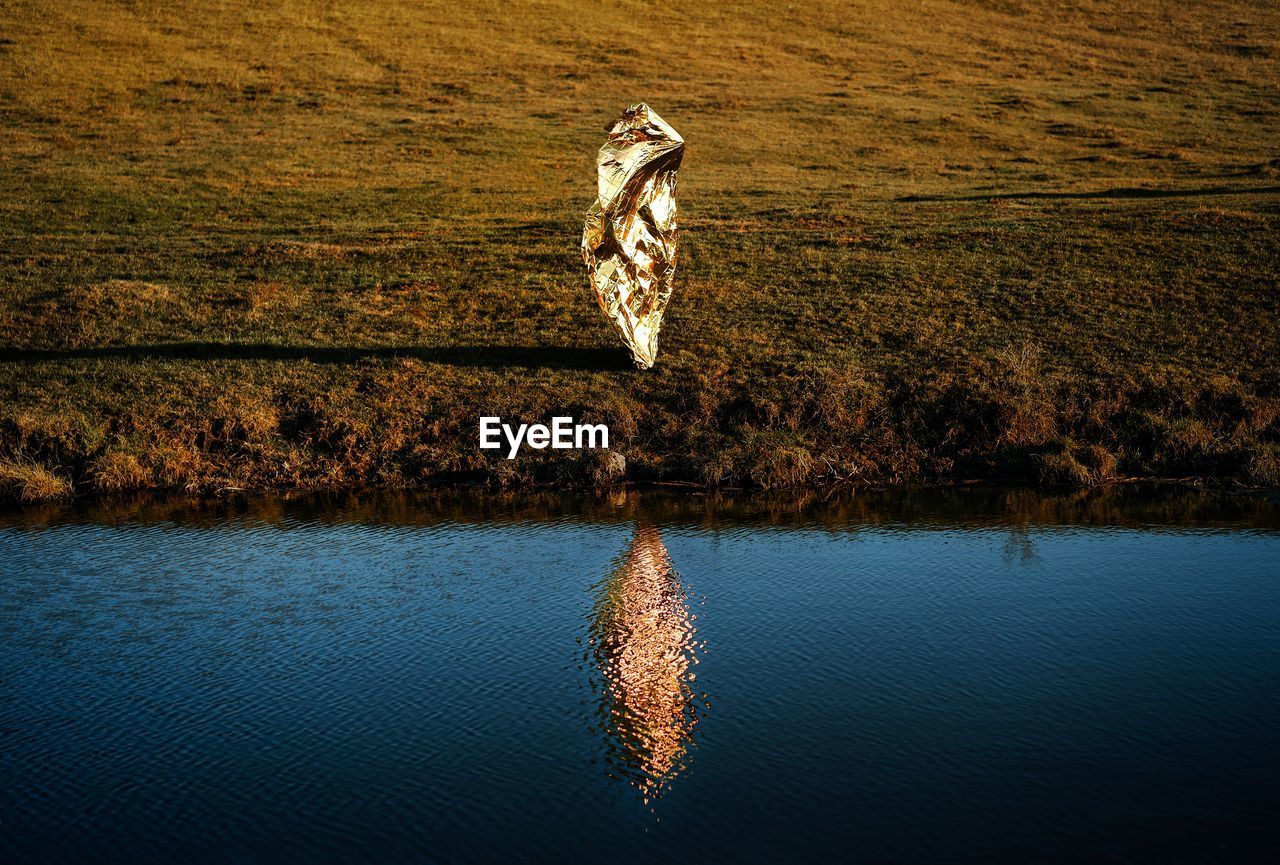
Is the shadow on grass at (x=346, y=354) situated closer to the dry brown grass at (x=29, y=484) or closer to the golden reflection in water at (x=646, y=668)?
the dry brown grass at (x=29, y=484)

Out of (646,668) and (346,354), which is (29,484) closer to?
(346,354)

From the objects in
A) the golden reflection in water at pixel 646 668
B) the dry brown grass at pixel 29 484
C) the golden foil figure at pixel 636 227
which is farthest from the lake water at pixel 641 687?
the golden foil figure at pixel 636 227

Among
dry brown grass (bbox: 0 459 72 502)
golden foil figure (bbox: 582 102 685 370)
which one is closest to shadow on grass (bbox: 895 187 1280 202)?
golden foil figure (bbox: 582 102 685 370)

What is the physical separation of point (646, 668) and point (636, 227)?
15395mm

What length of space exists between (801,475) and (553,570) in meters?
8.30

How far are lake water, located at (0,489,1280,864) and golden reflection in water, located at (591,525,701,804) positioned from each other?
0.20ft

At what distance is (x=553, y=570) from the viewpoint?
22156 millimetres

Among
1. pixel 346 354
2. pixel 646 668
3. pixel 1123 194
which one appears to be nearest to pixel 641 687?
pixel 646 668

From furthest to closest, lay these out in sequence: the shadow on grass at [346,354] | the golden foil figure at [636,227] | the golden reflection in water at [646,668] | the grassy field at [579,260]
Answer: the shadow on grass at [346,354], the grassy field at [579,260], the golden foil figure at [636,227], the golden reflection in water at [646,668]

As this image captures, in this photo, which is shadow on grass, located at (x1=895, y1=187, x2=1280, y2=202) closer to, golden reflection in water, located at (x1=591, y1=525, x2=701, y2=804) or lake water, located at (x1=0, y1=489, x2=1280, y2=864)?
lake water, located at (x1=0, y1=489, x2=1280, y2=864)

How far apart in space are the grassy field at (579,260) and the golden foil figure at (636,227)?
5.87ft

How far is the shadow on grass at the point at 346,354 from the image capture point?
3347 centimetres

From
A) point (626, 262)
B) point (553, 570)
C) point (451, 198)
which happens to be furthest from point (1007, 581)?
point (451, 198)

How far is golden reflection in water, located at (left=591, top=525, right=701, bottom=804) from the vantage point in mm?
14906
